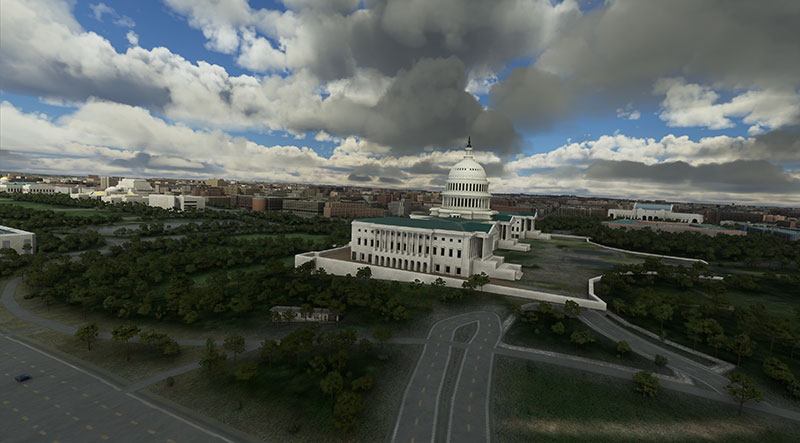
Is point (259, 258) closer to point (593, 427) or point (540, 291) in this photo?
point (540, 291)

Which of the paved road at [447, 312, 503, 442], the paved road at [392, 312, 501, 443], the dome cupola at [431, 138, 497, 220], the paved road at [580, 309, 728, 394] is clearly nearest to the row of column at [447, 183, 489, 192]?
the dome cupola at [431, 138, 497, 220]

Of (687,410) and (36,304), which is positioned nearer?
(687,410)

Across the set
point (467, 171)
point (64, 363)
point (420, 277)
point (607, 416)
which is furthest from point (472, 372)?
point (467, 171)

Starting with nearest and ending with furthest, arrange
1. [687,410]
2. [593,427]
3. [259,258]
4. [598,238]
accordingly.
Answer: [593,427]
[687,410]
[259,258]
[598,238]

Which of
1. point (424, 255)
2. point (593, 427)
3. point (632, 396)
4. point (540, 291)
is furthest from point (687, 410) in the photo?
point (424, 255)

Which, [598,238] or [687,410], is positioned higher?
[598,238]

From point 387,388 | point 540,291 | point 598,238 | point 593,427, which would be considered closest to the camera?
point 593,427
